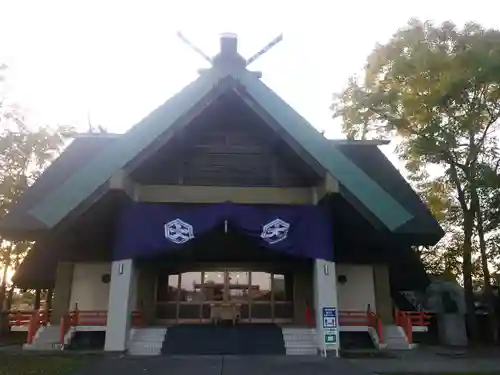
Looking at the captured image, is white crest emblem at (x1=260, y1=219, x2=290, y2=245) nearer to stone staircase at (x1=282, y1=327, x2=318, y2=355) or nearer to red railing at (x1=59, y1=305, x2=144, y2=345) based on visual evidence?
stone staircase at (x1=282, y1=327, x2=318, y2=355)

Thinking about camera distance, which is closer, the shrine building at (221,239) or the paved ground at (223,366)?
the paved ground at (223,366)

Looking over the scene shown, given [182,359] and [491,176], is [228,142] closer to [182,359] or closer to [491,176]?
[182,359]

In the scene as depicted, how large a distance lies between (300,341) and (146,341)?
3.25 meters

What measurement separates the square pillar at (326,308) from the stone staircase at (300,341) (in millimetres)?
231

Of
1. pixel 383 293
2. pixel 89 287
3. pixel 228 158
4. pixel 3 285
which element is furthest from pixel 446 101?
pixel 3 285

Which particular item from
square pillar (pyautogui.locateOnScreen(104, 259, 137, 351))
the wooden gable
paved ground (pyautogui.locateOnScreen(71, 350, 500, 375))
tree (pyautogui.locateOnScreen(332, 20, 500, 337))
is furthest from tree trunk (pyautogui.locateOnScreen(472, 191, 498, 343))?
square pillar (pyautogui.locateOnScreen(104, 259, 137, 351))

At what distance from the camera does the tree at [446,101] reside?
13.6 m

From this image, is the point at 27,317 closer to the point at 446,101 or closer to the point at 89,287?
the point at 89,287

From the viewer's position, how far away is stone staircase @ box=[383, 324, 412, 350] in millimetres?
10562

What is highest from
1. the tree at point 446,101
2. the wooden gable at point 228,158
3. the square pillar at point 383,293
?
the tree at point 446,101

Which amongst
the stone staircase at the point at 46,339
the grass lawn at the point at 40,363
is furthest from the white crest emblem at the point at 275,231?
the stone staircase at the point at 46,339

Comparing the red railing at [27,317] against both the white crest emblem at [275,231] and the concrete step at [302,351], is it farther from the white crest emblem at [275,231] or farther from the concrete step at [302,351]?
the concrete step at [302,351]

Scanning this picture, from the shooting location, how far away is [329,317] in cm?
923

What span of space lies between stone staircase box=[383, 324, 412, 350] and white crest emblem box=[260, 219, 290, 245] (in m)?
3.72
